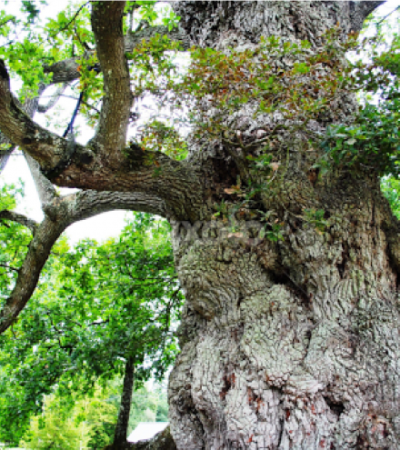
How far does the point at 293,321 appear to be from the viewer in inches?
109

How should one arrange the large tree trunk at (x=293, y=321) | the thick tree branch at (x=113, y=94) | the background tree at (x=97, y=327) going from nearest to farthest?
the large tree trunk at (x=293, y=321), the thick tree branch at (x=113, y=94), the background tree at (x=97, y=327)

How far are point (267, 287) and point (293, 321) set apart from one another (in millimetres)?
347

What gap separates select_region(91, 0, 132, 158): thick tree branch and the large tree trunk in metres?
0.84

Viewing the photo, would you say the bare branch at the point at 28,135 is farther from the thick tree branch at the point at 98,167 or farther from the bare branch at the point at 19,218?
the bare branch at the point at 19,218

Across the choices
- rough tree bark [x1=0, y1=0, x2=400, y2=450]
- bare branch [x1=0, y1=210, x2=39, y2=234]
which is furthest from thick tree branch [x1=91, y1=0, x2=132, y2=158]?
bare branch [x1=0, y1=210, x2=39, y2=234]

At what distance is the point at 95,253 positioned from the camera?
5625 mm

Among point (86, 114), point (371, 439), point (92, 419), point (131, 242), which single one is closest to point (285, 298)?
point (371, 439)

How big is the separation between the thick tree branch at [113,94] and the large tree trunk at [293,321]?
839mm

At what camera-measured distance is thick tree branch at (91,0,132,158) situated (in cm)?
266

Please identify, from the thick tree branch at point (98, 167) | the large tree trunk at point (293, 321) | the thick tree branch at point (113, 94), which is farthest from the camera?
the thick tree branch at point (113, 94)

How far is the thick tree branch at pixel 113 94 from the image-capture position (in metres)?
2.66

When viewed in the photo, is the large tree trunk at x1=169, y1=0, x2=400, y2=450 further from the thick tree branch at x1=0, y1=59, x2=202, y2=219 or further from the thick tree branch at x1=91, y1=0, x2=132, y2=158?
the thick tree branch at x1=91, y1=0, x2=132, y2=158

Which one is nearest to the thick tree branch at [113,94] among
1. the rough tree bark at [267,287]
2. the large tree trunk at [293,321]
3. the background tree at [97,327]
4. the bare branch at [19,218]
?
the rough tree bark at [267,287]

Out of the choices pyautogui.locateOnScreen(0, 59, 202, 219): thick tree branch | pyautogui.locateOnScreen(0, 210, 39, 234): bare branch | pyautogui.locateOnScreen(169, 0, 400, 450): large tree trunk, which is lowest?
pyautogui.locateOnScreen(169, 0, 400, 450): large tree trunk
